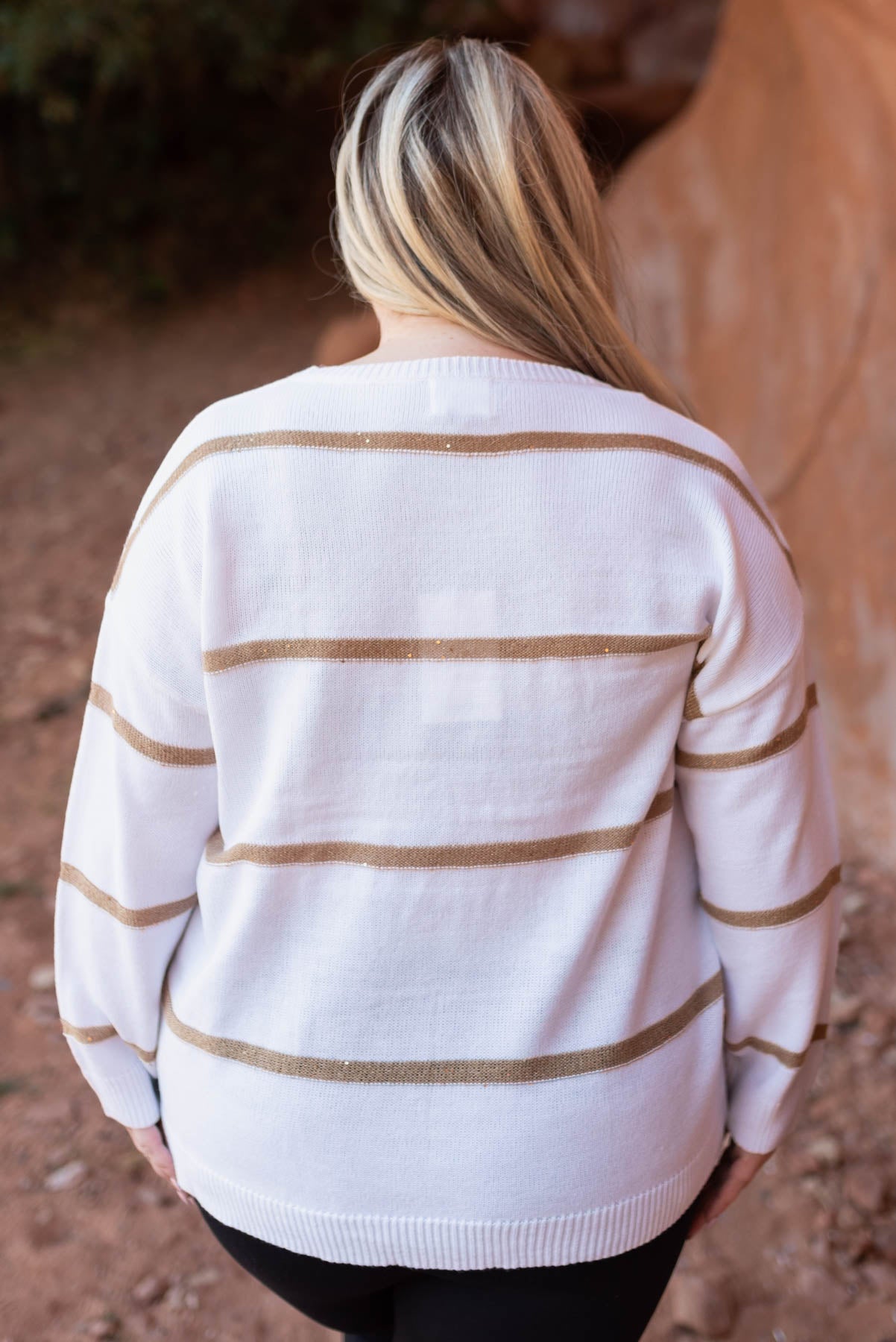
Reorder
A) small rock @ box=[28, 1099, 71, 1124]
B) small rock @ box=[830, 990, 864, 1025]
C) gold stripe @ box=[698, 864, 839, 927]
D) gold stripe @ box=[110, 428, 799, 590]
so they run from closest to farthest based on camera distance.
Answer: gold stripe @ box=[110, 428, 799, 590] < gold stripe @ box=[698, 864, 839, 927] < small rock @ box=[28, 1099, 71, 1124] < small rock @ box=[830, 990, 864, 1025]

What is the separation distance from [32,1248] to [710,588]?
182 cm

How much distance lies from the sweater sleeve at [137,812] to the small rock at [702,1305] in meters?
1.16

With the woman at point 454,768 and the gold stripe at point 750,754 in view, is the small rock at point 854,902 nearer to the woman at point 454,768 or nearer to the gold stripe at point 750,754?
the woman at point 454,768

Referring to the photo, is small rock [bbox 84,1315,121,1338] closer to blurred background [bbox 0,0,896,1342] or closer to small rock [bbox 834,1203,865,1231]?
blurred background [bbox 0,0,896,1342]

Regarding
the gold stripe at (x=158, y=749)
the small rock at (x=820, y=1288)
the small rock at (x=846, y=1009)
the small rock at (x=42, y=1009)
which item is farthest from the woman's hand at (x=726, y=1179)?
the small rock at (x=42, y=1009)

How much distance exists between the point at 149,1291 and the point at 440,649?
159cm

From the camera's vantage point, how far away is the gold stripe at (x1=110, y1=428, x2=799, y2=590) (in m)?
0.93

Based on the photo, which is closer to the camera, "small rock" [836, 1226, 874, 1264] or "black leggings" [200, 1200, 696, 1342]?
"black leggings" [200, 1200, 696, 1342]

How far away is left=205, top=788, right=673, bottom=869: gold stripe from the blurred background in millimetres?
794

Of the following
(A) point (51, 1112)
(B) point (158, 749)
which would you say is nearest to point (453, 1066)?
(B) point (158, 749)

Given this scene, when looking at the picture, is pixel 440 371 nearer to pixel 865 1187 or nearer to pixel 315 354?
pixel 865 1187

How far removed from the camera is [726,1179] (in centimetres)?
128

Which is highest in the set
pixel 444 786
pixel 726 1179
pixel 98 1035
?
pixel 444 786

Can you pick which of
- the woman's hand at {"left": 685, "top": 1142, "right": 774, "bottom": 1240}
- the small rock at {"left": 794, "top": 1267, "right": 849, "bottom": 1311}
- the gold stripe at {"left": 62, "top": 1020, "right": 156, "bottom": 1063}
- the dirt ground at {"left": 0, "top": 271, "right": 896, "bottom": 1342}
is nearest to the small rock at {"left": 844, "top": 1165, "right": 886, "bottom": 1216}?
the dirt ground at {"left": 0, "top": 271, "right": 896, "bottom": 1342}
